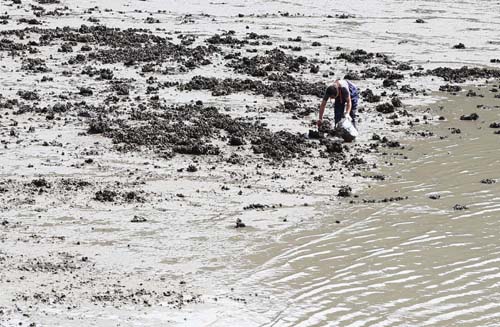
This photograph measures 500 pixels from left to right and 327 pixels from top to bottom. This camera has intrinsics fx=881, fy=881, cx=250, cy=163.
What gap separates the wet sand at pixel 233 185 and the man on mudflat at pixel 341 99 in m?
0.44

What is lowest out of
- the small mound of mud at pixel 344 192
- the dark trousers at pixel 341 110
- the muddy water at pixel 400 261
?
the muddy water at pixel 400 261

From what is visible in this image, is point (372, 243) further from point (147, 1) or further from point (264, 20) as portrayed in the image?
point (147, 1)

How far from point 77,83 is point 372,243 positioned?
338 inches

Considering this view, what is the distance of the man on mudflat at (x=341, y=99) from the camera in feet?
44.0

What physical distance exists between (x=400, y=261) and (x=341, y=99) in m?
5.18

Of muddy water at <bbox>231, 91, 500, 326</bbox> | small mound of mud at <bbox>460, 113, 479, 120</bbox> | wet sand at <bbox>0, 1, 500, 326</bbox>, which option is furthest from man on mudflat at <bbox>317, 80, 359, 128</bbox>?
small mound of mud at <bbox>460, 113, 479, 120</bbox>

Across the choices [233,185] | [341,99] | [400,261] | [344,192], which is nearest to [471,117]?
[341,99]

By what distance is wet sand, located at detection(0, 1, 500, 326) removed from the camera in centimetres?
810

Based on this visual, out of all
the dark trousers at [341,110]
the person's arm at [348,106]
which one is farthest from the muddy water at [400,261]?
the dark trousers at [341,110]

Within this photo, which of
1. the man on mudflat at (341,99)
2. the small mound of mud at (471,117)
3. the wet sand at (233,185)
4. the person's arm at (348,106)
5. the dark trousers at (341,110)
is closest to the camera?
the wet sand at (233,185)

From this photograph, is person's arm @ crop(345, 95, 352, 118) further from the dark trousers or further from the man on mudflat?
the dark trousers

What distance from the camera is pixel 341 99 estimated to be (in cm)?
1396

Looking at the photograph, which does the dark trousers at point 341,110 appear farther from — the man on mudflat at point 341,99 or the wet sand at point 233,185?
the wet sand at point 233,185

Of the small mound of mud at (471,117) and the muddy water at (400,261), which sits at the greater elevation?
the small mound of mud at (471,117)
